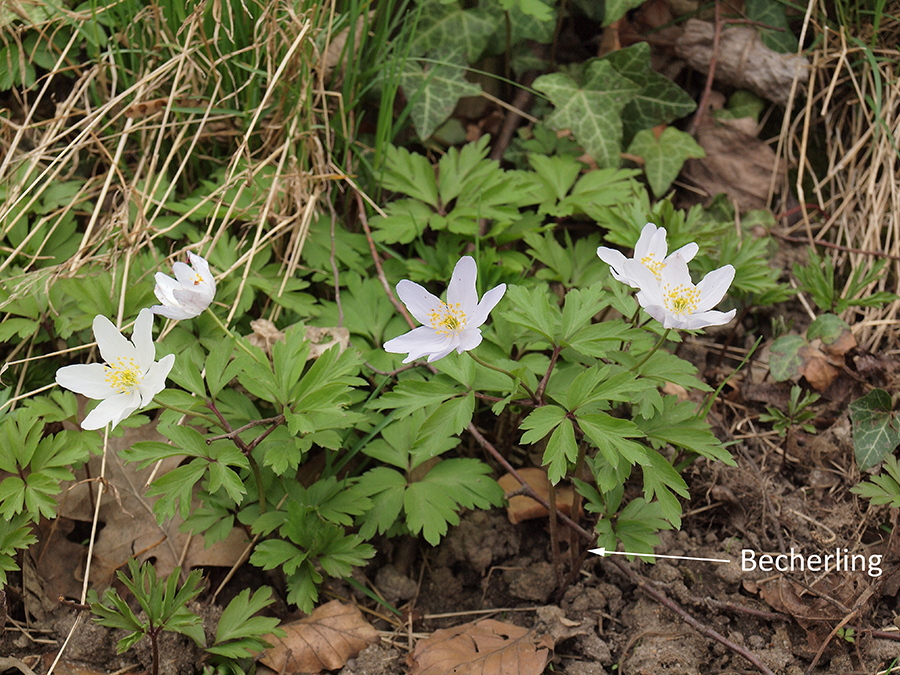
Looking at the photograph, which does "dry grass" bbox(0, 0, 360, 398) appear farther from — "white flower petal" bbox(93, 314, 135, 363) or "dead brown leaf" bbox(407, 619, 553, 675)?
"dead brown leaf" bbox(407, 619, 553, 675)

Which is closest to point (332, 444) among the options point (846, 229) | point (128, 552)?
point (128, 552)

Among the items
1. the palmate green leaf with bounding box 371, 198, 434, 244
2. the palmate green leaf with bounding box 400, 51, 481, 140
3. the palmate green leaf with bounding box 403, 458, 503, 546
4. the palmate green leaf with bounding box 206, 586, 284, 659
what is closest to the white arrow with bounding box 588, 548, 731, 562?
the palmate green leaf with bounding box 403, 458, 503, 546

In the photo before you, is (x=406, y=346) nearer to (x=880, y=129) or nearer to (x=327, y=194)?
(x=327, y=194)

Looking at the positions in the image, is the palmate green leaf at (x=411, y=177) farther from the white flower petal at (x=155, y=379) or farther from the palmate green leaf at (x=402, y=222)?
the white flower petal at (x=155, y=379)

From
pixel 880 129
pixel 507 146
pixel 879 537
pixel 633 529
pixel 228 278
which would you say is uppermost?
pixel 880 129

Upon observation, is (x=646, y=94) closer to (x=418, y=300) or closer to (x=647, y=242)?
(x=647, y=242)
